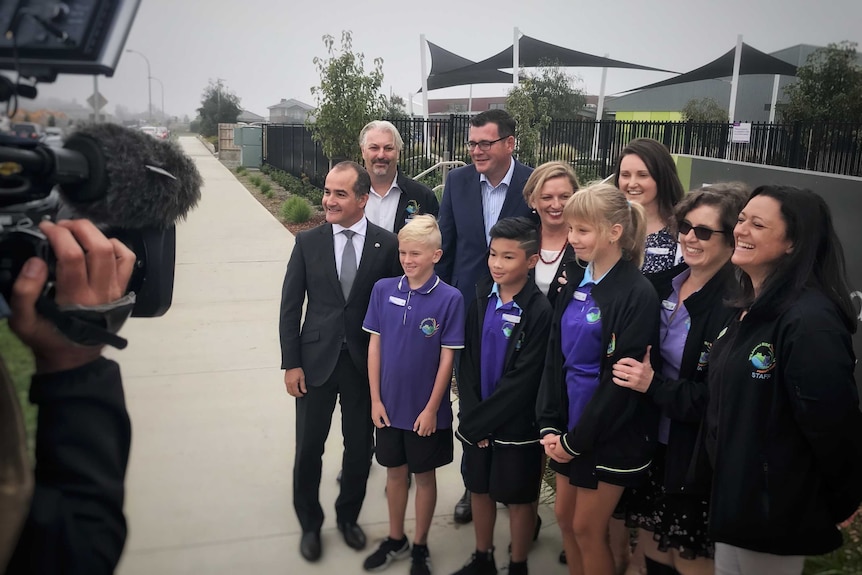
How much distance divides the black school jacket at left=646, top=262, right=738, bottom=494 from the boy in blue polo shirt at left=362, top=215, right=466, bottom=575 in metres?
0.92

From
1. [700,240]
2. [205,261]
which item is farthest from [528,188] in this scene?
[205,261]

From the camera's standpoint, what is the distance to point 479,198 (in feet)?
12.8

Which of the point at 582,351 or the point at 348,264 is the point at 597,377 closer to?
the point at 582,351

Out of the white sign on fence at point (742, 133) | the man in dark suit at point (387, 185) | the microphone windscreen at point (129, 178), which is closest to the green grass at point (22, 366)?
the microphone windscreen at point (129, 178)

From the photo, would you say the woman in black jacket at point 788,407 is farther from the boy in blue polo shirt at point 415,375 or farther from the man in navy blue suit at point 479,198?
the man in navy blue suit at point 479,198

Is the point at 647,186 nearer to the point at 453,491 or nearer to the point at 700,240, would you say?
the point at 700,240

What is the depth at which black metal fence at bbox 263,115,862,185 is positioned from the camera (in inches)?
581

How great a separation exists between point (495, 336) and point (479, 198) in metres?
1.14

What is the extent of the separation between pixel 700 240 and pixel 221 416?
3306mm

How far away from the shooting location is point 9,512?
2.81 ft

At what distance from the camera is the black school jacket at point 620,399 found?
250cm

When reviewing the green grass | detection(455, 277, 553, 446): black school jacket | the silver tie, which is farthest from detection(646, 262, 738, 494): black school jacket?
the green grass

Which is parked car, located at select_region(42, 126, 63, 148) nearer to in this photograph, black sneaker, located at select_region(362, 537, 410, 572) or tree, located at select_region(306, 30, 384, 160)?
black sneaker, located at select_region(362, 537, 410, 572)

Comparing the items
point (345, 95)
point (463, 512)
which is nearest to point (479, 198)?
point (463, 512)
